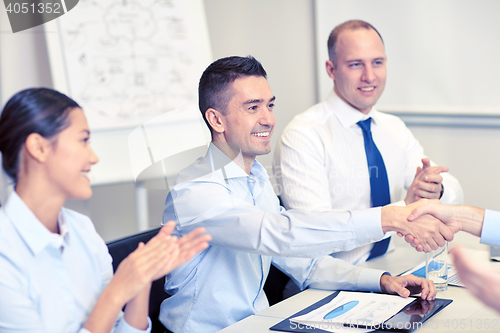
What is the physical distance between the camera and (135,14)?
1.38 metres

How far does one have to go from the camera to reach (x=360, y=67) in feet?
6.77

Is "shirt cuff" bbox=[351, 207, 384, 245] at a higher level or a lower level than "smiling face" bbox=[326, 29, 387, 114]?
lower

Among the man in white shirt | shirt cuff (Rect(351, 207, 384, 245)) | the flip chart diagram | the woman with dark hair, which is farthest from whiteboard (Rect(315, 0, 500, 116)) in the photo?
the woman with dark hair

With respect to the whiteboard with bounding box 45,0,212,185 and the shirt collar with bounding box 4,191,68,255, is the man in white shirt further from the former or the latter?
the shirt collar with bounding box 4,191,68,255

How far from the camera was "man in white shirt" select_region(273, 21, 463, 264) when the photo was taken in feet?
6.04

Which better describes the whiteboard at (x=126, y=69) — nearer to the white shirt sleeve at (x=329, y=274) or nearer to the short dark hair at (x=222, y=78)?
the short dark hair at (x=222, y=78)

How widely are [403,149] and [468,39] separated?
2.65ft

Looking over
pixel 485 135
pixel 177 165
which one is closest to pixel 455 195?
pixel 485 135

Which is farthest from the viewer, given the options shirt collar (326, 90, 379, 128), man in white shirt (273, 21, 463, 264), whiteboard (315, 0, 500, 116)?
whiteboard (315, 0, 500, 116)

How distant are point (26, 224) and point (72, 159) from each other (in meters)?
0.13

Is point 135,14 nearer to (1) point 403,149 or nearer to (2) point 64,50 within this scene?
(2) point 64,50

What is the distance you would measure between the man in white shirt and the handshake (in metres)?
0.41

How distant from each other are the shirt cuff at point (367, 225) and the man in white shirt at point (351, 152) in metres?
0.56

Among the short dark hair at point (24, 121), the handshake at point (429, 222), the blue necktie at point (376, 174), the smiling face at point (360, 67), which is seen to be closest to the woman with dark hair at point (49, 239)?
the short dark hair at point (24, 121)
